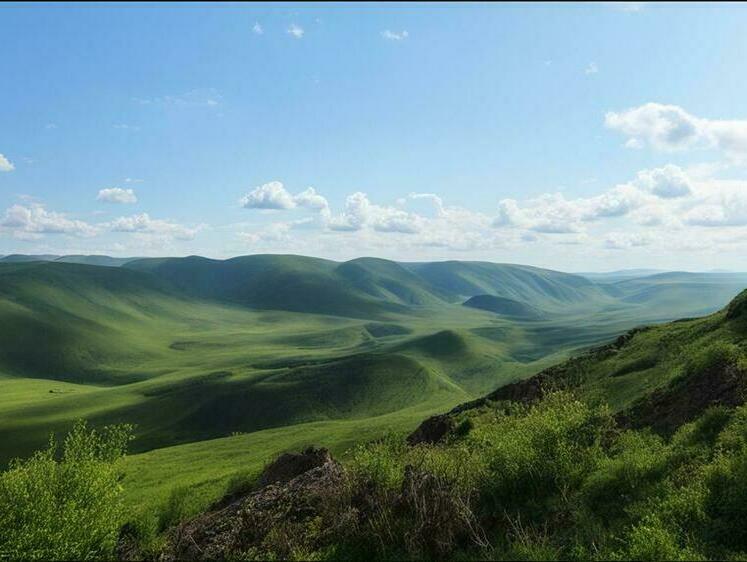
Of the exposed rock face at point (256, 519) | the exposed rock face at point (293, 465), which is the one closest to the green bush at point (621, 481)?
the exposed rock face at point (256, 519)

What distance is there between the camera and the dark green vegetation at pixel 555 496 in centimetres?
1584

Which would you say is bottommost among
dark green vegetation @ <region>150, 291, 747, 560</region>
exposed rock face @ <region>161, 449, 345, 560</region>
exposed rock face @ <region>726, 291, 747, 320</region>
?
exposed rock face @ <region>161, 449, 345, 560</region>

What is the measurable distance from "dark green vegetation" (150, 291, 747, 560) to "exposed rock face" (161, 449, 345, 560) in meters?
0.08

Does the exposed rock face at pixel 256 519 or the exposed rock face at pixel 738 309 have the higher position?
the exposed rock face at pixel 738 309

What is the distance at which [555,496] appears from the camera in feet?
66.0

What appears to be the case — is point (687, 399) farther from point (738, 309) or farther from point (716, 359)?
point (738, 309)

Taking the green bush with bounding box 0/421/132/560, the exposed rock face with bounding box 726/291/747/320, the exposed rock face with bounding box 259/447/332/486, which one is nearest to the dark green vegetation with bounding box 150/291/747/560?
the exposed rock face with bounding box 259/447/332/486

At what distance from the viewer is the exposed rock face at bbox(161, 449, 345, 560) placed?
21.3 meters

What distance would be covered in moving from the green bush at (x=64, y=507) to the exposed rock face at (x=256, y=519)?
4186mm

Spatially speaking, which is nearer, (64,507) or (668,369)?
(64,507)

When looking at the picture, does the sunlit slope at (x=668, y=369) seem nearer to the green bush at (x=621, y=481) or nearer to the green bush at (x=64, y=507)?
the green bush at (x=621, y=481)

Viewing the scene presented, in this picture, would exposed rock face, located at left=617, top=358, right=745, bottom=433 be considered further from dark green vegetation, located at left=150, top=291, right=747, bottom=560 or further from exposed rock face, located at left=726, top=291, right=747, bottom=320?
exposed rock face, located at left=726, top=291, right=747, bottom=320

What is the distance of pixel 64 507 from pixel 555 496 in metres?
24.5

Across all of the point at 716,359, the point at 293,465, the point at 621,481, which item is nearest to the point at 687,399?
the point at 716,359
